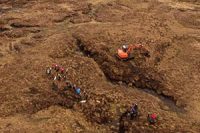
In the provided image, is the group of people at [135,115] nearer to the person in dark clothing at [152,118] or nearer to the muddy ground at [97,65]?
the person in dark clothing at [152,118]

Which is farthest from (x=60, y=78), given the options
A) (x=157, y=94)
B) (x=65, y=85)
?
(x=157, y=94)

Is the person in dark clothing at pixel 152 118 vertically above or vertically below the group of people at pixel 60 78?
below

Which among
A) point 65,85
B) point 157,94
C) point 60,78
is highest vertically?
point 60,78

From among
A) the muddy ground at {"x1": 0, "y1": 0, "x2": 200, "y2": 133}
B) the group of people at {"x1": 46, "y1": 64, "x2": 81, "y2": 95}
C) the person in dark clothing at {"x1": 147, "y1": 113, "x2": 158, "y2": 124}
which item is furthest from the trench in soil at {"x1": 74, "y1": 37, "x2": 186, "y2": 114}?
the group of people at {"x1": 46, "y1": 64, "x2": 81, "y2": 95}

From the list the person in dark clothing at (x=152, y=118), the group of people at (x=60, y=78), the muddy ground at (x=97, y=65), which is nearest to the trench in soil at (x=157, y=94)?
the muddy ground at (x=97, y=65)

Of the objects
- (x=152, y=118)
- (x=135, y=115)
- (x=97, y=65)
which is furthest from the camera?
(x=97, y=65)

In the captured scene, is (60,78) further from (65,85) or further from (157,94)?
(157,94)
